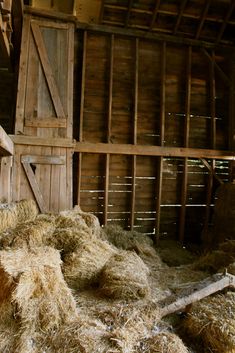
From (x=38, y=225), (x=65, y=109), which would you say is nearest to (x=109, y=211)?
(x=65, y=109)

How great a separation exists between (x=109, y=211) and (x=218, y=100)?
3.95 metres

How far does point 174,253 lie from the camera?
239 inches

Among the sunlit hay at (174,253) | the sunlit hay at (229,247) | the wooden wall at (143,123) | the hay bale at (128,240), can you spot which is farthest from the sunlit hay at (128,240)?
the sunlit hay at (229,247)

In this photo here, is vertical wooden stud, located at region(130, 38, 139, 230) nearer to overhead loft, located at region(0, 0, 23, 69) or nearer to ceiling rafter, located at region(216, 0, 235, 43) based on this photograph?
ceiling rafter, located at region(216, 0, 235, 43)

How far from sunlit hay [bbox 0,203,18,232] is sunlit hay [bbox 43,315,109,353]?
1.70m

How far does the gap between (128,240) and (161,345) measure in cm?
343

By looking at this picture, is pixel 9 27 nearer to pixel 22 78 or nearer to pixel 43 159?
pixel 22 78

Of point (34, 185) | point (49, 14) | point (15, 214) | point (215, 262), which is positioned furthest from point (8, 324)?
point (49, 14)

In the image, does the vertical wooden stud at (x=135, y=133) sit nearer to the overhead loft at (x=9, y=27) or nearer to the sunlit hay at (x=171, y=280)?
the sunlit hay at (x=171, y=280)

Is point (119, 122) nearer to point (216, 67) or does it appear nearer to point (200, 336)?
point (216, 67)

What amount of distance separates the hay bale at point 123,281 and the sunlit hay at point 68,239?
0.52 meters

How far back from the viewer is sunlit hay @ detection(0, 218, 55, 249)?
10.3 ft

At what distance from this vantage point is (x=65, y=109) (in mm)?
5352

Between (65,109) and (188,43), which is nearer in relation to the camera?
(65,109)
